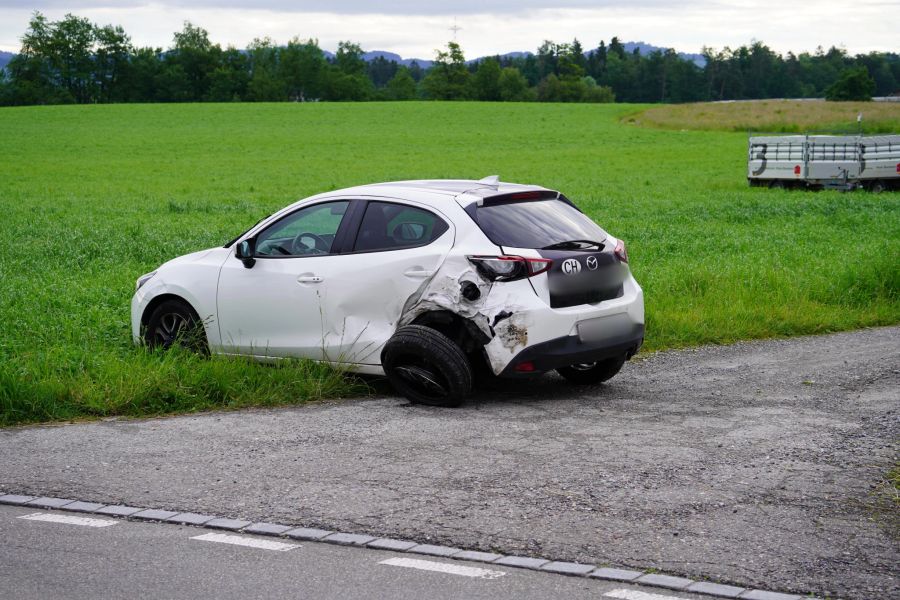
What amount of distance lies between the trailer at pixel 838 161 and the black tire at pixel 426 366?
85.2ft

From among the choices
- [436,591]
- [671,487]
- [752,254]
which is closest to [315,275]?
[671,487]

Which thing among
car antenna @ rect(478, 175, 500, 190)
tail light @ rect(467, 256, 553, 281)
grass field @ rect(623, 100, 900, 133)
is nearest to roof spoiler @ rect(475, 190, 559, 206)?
car antenna @ rect(478, 175, 500, 190)

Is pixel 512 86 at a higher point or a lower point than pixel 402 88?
lower

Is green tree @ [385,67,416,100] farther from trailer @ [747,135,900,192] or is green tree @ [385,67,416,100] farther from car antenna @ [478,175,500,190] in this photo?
car antenna @ [478,175,500,190]

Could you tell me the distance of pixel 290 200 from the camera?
3209 cm

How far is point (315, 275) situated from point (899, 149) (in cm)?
2698

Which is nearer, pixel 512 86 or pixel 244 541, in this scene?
pixel 244 541

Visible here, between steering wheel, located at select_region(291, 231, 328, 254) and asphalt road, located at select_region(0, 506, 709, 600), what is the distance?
354 centimetres

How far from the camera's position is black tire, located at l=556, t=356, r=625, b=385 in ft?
27.8

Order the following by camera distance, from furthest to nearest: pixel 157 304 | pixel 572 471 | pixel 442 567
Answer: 1. pixel 157 304
2. pixel 572 471
3. pixel 442 567

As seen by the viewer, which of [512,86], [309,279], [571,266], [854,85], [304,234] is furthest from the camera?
[512,86]

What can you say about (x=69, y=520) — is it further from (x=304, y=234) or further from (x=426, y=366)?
(x=304, y=234)

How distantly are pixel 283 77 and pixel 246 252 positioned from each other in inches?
5678

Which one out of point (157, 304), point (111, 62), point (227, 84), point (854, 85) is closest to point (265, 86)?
point (227, 84)
